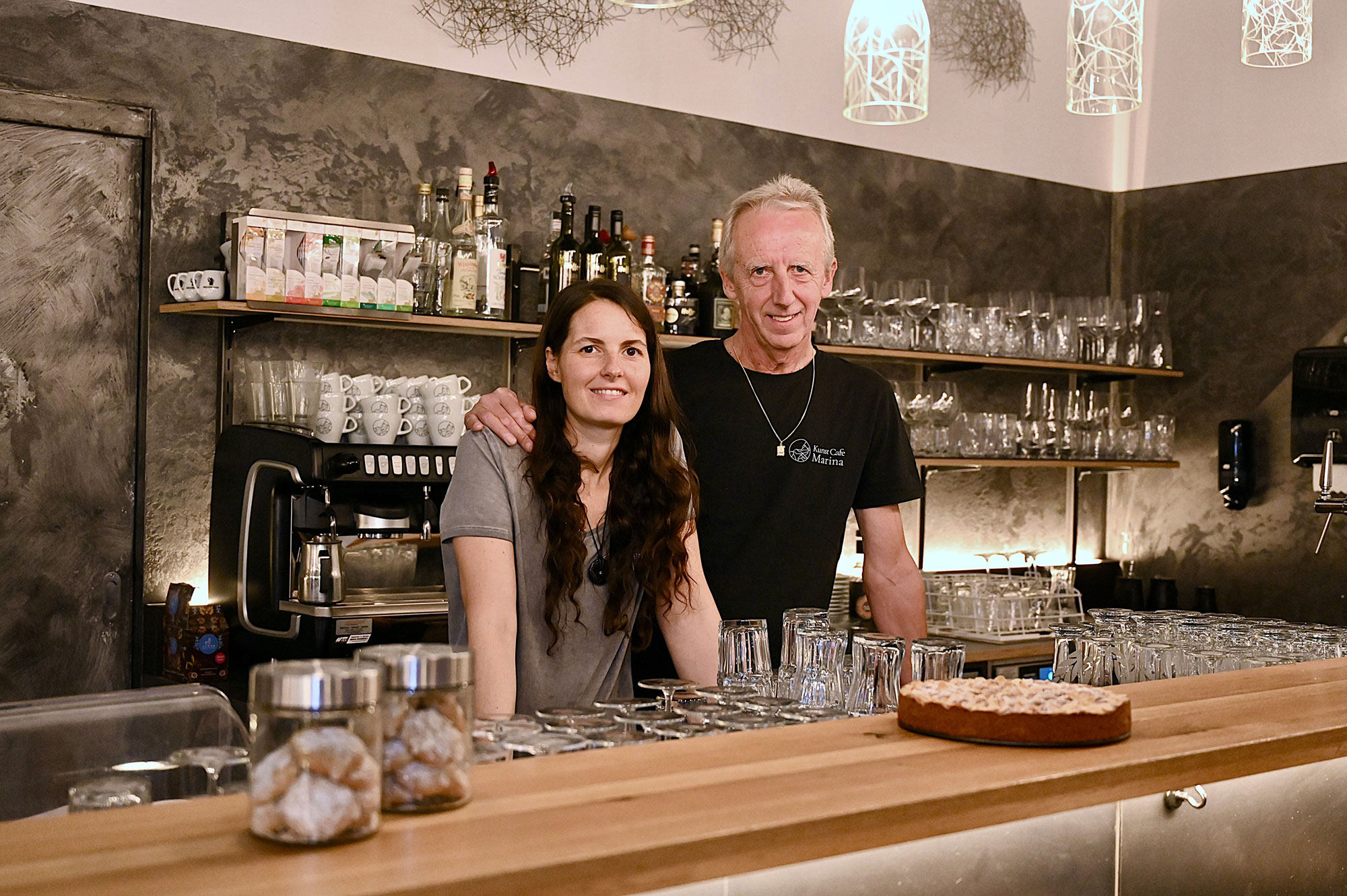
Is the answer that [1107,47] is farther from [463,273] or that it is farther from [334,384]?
[334,384]

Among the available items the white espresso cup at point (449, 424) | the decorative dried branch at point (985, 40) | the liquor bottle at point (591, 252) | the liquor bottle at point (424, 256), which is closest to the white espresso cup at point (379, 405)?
the white espresso cup at point (449, 424)

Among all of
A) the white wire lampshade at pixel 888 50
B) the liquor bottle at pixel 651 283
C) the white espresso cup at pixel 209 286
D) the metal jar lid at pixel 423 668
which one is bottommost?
the metal jar lid at pixel 423 668

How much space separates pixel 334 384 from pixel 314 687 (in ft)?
8.51

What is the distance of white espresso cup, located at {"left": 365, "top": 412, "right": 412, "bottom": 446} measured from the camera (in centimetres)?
367

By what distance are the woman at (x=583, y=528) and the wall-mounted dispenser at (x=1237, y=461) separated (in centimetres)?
380

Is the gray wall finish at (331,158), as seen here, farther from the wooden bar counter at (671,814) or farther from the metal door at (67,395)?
the wooden bar counter at (671,814)

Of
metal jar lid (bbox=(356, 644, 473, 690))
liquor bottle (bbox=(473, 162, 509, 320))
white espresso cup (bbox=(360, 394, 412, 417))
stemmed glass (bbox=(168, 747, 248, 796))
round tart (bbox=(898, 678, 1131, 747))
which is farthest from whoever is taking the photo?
liquor bottle (bbox=(473, 162, 509, 320))

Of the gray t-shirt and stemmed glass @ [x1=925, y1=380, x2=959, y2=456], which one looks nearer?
the gray t-shirt

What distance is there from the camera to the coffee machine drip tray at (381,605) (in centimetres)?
337

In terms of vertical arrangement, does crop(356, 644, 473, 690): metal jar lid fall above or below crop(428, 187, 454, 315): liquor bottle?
below

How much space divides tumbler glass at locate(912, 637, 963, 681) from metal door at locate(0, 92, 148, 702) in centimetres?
259

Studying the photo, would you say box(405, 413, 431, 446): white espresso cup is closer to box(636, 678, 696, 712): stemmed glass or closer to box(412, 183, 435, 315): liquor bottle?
box(412, 183, 435, 315): liquor bottle

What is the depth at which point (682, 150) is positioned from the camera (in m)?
4.76

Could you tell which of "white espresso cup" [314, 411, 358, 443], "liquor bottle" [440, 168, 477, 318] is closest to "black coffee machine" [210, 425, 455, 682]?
"white espresso cup" [314, 411, 358, 443]
